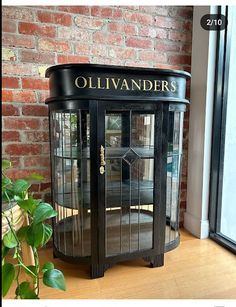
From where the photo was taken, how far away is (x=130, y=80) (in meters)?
1.31

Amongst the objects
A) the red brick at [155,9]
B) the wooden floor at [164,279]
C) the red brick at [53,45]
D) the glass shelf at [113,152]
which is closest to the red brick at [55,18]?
the red brick at [53,45]

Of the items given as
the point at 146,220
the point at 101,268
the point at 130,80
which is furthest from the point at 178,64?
the point at 101,268

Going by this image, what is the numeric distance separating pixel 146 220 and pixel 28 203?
2.72 ft

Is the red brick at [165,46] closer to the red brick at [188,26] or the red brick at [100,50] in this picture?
the red brick at [188,26]

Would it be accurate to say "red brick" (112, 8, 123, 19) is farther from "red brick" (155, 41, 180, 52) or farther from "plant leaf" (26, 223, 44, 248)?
"plant leaf" (26, 223, 44, 248)

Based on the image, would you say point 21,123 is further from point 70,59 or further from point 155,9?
point 155,9

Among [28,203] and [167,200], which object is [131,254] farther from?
[28,203]

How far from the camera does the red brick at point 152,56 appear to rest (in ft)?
5.83

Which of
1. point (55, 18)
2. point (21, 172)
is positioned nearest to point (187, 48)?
point (55, 18)

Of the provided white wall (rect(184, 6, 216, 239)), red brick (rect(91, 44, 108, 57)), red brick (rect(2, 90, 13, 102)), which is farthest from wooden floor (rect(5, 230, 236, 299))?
red brick (rect(91, 44, 108, 57))

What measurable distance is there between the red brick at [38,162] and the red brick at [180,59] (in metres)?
1.19

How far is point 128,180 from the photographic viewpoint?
4.67ft

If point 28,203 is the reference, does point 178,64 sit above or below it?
above
